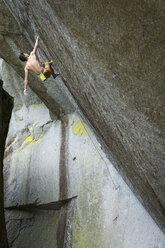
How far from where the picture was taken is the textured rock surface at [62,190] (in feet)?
9.88

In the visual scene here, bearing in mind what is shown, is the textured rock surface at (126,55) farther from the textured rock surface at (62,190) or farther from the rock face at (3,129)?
the rock face at (3,129)

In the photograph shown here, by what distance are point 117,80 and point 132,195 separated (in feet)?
7.00

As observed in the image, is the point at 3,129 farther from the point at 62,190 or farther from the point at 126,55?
the point at 126,55

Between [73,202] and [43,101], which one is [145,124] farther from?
[43,101]

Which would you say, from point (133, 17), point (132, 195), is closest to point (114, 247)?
point (132, 195)

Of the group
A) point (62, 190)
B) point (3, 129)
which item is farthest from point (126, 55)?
point (62, 190)

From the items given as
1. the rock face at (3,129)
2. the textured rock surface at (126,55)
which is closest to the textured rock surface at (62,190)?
the rock face at (3,129)

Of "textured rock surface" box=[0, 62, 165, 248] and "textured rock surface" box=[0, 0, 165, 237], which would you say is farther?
"textured rock surface" box=[0, 62, 165, 248]

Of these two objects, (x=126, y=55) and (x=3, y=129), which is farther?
(x=3, y=129)

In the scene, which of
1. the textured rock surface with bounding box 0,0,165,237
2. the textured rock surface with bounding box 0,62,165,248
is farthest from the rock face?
the textured rock surface with bounding box 0,0,165,237

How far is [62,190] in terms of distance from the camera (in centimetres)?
365

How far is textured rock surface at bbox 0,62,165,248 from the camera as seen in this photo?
3.01 m

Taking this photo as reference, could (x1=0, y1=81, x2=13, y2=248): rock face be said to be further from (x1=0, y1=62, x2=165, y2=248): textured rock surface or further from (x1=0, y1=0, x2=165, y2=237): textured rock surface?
(x1=0, y1=0, x2=165, y2=237): textured rock surface

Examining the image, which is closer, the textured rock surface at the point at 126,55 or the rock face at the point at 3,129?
the textured rock surface at the point at 126,55
